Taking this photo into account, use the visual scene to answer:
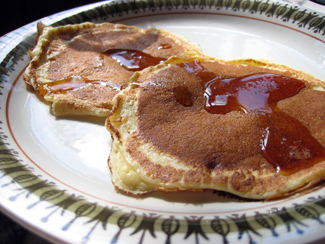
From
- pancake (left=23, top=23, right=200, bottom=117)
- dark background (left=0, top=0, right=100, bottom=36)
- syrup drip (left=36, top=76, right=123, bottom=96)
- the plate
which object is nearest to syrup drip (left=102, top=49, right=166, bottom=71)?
pancake (left=23, top=23, right=200, bottom=117)

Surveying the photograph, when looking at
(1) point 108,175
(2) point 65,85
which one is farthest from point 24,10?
(1) point 108,175

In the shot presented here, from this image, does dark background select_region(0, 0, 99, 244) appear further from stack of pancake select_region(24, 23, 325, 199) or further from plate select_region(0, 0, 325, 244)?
stack of pancake select_region(24, 23, 325, 199)

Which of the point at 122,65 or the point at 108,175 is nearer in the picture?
the point at 108,175

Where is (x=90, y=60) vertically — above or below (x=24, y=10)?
above

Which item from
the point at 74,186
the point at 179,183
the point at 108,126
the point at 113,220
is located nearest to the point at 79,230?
the point at 113,220

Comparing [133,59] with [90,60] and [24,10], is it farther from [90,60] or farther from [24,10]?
[24,10]

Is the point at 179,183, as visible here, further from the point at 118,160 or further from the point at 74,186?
the point at 74,186

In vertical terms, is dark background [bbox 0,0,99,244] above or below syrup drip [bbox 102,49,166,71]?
below
